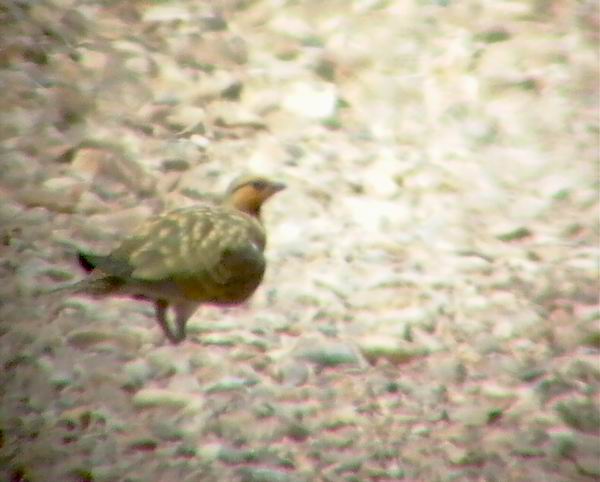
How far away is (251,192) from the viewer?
13.9ft

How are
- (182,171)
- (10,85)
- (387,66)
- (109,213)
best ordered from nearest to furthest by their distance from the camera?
1. (109,213)
2. (182,171)
3. (10,85)
4. (387,66)

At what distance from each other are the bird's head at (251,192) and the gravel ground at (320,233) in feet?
0.66

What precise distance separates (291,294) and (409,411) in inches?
30.1

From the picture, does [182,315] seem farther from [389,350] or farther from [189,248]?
[389,350]

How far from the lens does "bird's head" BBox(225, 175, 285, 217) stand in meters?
4.23

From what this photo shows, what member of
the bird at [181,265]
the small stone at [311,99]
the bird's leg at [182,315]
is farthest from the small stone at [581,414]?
the small stone at [311,99]

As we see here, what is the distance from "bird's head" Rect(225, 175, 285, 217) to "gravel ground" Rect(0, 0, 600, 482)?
202 mm

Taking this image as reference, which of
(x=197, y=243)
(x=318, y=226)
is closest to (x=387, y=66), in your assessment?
(x=318, y=226)

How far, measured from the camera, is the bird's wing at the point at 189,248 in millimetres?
3496

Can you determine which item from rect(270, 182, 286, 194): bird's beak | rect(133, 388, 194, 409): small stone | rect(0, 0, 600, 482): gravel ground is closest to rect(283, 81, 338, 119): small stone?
rect(0, 0, 600, 482): gravel ground

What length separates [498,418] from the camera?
3492 millimetres

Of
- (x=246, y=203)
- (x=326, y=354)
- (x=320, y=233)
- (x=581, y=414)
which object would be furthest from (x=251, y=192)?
(x=581, y=414)

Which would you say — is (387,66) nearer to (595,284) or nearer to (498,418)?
(595,284)

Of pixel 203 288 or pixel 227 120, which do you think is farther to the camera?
pixel 227 120
